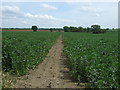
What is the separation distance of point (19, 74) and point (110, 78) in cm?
435

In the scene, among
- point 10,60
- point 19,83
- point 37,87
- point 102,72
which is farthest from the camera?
point 10,60

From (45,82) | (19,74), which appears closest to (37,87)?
(45,82)

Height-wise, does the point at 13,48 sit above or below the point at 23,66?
above

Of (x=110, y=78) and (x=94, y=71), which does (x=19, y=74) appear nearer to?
(x=94, y=71)

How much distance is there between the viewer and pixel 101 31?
86562mm

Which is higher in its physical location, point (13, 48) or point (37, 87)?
point (13, 48)

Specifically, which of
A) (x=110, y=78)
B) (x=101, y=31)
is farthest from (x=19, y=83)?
(x=101, y=31)

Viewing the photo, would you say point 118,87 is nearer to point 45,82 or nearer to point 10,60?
point 45,82

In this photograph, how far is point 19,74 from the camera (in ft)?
26.9

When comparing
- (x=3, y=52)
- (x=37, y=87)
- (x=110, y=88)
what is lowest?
(x=37, y=87)

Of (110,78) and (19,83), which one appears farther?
(19,83)

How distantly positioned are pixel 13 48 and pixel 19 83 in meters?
2.88

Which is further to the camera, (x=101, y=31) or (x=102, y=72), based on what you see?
(x=101, y=31)

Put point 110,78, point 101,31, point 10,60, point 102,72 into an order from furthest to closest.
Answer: point 101,31 → point 10,60 → point 102,72 → point 110,78
